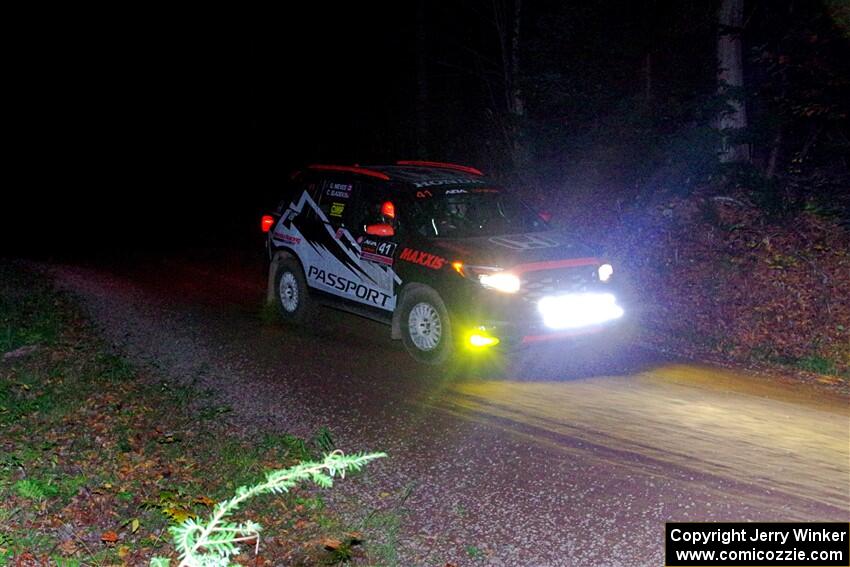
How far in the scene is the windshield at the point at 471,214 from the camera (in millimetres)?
10047

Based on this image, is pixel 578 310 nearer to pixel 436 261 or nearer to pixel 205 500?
pixel 436 261

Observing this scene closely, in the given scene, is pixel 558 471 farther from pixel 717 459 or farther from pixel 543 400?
pixel 543 400

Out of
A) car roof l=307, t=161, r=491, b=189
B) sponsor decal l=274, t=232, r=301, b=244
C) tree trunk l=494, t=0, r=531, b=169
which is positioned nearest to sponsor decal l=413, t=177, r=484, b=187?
car roof l=307, t=161, r=491, b=189

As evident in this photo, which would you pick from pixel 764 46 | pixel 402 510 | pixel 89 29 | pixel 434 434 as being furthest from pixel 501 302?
pixel 89 29

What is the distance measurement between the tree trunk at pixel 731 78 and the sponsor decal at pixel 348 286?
8.57 m

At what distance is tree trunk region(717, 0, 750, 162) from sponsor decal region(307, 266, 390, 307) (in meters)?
8.57

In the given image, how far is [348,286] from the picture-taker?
10.9 m

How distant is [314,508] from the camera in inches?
228

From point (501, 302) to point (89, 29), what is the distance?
46066 mm

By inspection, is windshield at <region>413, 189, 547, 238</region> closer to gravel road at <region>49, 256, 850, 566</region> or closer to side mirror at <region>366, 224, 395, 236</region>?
side mirror at <region>366, 224, 395, 236</region>

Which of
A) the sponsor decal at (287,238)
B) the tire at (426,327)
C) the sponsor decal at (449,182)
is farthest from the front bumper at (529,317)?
the sponsor decal at (287,238)

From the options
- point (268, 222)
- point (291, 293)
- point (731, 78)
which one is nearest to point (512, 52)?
point (731, 78)

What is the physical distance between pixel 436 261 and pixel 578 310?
5.14ft

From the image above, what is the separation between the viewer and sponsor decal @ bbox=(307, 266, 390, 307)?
410 inches
